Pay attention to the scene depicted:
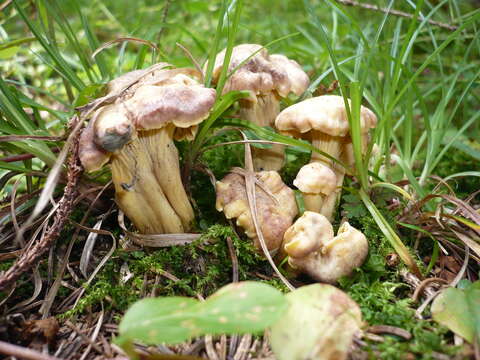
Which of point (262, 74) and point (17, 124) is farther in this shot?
point (262, 74)

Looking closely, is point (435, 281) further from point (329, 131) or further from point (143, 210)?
point (143, 210)

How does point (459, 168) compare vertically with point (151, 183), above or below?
below

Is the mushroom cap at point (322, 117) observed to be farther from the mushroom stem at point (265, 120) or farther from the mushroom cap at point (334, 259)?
the mushroom cap at point (334, 259)

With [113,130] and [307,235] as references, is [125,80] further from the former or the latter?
[307,235]

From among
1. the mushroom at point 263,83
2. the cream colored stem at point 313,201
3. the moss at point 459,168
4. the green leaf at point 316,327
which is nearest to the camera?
the green leaf at point 316,327

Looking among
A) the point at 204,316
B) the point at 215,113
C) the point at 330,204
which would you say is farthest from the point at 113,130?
the point at 330,204

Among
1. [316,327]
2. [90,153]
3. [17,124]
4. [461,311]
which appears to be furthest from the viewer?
[17,124]

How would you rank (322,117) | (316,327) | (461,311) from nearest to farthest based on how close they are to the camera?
(316,327)
(461,311)
(322,117)

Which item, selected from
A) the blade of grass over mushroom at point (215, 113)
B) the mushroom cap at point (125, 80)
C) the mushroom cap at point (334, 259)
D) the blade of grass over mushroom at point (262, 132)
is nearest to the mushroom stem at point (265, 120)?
the blade of grass over mushroom at point (262, 132)
